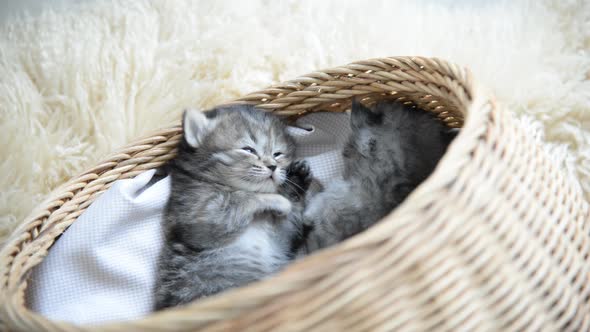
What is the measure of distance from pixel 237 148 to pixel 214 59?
2.33 feet

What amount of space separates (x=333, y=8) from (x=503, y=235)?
1562 millimetres

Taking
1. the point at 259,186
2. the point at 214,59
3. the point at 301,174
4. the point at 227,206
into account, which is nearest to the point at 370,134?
the point at 301,174

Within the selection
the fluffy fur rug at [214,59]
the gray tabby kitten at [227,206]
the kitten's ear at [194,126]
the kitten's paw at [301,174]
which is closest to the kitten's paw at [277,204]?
the gray tabby kitten at [227,206]

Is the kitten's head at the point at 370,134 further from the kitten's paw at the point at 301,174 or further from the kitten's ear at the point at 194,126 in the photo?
the kitten's ear at the point at 194,126

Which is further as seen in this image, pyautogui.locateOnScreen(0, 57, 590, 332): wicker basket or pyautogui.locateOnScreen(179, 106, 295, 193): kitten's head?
pyautogui.locateOnScreen(179, 106, 295, 193): kitten's head

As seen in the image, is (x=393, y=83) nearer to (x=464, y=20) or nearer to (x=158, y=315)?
(x=464, y=20)

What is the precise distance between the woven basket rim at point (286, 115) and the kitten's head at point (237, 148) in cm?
14

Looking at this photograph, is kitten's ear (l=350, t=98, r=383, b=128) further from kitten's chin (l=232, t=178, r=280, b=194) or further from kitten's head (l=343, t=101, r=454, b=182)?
kitten's chin (l=232, t=178, r=280, b=194)

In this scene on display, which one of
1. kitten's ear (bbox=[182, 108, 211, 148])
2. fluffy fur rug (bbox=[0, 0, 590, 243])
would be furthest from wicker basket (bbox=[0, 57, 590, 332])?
fluffy fur rug (bbox=[0, 0, 590, 243])

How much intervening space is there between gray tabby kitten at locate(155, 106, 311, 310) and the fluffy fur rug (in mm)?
510

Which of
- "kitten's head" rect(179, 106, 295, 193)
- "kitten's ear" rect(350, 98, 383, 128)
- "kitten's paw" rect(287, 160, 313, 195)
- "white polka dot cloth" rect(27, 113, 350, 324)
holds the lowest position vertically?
"white polka dot cloth" rect(27, 113, 350, 324)

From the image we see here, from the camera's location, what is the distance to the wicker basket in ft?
2.92

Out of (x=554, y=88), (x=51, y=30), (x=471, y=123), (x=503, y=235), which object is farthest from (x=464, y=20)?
(x=51, y=30)

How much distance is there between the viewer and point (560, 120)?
Answer: 194 cm
